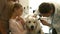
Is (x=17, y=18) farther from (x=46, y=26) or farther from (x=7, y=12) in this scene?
(x=46, y=26)

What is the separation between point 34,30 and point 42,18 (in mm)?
159

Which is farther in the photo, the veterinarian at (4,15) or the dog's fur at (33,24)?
the dog's fur at (33,24)

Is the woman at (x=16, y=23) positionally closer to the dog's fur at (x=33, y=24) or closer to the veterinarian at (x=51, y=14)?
the dog's fur at (x=33, y=24)

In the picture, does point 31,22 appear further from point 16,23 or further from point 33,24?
point 16,23

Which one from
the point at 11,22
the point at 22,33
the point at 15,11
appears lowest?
the point at 22,33

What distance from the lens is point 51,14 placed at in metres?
1.38

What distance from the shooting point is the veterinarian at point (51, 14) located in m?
1.32

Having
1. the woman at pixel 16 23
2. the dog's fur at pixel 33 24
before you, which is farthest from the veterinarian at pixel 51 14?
the woman at pixel 16 23

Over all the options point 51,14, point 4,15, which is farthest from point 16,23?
point 51,14

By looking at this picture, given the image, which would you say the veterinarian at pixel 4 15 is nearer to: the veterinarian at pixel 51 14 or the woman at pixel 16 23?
the woman at pixel 16 23

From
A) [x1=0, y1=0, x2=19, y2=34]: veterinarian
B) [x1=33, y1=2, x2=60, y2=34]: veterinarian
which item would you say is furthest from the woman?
[x1=33, y1=2, x2=60, y2=34]: veterinarian

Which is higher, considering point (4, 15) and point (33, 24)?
point (4, 15)

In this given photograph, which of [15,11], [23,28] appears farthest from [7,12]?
[23,28]

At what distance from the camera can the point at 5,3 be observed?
1.28m
